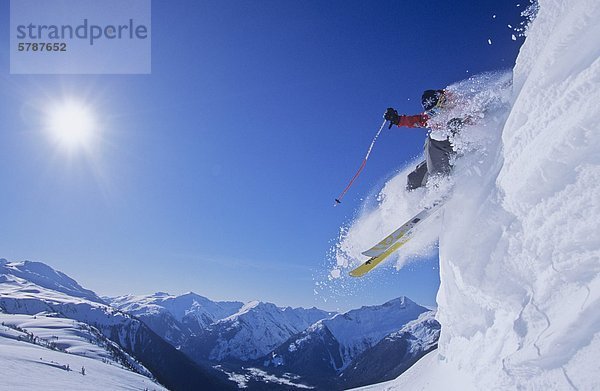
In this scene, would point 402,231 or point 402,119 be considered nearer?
point 402,119

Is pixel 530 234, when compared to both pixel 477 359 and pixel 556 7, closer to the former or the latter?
pixel 477 359

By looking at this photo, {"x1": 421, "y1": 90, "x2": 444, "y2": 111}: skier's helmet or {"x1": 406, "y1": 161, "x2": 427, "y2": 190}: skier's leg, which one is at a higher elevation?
{"x1": 421, "y1": 90, "x2": 444, "y2": 111}: skier's helmet

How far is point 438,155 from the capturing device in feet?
31.2

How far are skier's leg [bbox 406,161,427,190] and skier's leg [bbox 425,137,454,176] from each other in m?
1.30

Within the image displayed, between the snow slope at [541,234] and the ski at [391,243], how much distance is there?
10.3 ft

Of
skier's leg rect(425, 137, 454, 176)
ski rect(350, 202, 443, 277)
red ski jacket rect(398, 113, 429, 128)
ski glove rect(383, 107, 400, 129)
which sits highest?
ski glove rect(383, 107, 400, 129)

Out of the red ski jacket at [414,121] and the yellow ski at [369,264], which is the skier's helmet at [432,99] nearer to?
the red ski jacket at [414,121]

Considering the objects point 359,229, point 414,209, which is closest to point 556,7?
point 414,209

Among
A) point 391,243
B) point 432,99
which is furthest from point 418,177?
point 432,99

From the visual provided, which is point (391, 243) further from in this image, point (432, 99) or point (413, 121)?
point (432, 99)

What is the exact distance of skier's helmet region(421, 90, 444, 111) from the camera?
9188mm

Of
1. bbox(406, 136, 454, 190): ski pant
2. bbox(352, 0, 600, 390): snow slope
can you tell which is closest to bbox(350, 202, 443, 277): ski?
bbox(406, 136, 454, 190): ski pant

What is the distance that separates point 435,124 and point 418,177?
245 centimetres

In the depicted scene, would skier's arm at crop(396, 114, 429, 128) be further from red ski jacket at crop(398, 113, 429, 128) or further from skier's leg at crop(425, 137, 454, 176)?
skier's leg at crop(425, 137, 454, 176)
